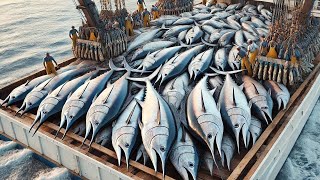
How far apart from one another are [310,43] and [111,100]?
15.8 ft

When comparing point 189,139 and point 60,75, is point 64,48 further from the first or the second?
point 189,139

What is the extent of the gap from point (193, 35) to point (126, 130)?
456cm

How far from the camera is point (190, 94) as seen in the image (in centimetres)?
542

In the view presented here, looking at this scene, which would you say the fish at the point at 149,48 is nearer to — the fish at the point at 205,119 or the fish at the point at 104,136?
the fish at the point at 205,119

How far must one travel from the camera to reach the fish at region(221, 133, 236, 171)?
4.27m

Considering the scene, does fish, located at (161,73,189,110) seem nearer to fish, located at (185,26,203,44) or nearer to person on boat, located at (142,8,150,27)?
A: fish, located at (185,26,203,44)

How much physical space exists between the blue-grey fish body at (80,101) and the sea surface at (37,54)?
2.83 ft

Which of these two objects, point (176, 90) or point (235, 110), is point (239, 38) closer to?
point (176, 90)

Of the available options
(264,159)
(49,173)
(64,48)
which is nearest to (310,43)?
(264,159)

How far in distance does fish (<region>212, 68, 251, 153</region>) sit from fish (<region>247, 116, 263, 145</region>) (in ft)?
0.55

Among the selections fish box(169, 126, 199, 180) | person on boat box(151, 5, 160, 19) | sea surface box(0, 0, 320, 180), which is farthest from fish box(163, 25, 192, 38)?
fish box(169, 126, 199, 180)

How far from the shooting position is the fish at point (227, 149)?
4.27 m

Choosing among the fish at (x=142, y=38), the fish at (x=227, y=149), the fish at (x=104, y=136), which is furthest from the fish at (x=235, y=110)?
the fish at (x=142, y=38)

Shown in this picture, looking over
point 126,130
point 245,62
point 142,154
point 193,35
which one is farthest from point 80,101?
point 193,35
